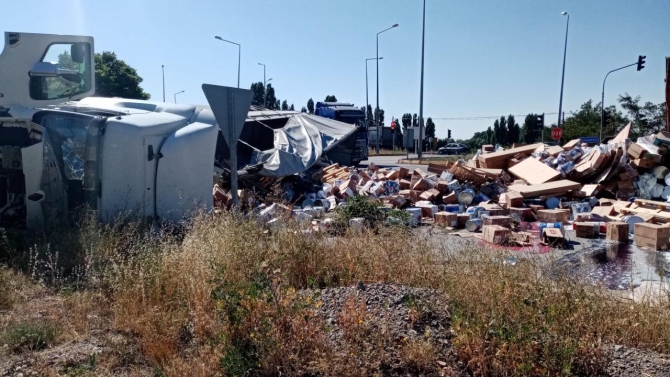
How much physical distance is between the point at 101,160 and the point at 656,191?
11034 mm

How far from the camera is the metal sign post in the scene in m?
6.84

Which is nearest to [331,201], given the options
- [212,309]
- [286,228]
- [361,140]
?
[286,228]

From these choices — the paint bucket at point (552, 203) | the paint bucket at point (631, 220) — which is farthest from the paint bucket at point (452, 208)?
the paint bucket at point (631, 220)

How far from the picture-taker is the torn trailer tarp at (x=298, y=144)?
43.9ft

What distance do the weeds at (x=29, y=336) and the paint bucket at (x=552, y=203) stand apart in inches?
399

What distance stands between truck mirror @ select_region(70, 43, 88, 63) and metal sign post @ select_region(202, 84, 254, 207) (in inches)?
150

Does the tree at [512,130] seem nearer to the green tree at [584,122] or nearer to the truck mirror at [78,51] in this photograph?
the green tree at [584,122]

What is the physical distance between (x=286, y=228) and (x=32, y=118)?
13.6 feet

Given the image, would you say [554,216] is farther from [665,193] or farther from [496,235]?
[665,193]

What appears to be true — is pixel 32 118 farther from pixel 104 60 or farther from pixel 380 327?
pixel 104 60

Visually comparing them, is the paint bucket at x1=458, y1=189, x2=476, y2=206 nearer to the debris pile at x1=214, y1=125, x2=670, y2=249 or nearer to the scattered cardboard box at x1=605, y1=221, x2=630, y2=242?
the debris pile at x1=214, y1=125, x2=670, y2=249


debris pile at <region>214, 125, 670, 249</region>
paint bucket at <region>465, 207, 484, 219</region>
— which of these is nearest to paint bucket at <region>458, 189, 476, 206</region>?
debris pile at <region>214, 125, 670, 249</region>

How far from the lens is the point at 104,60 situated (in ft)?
137

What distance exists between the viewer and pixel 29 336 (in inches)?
165
